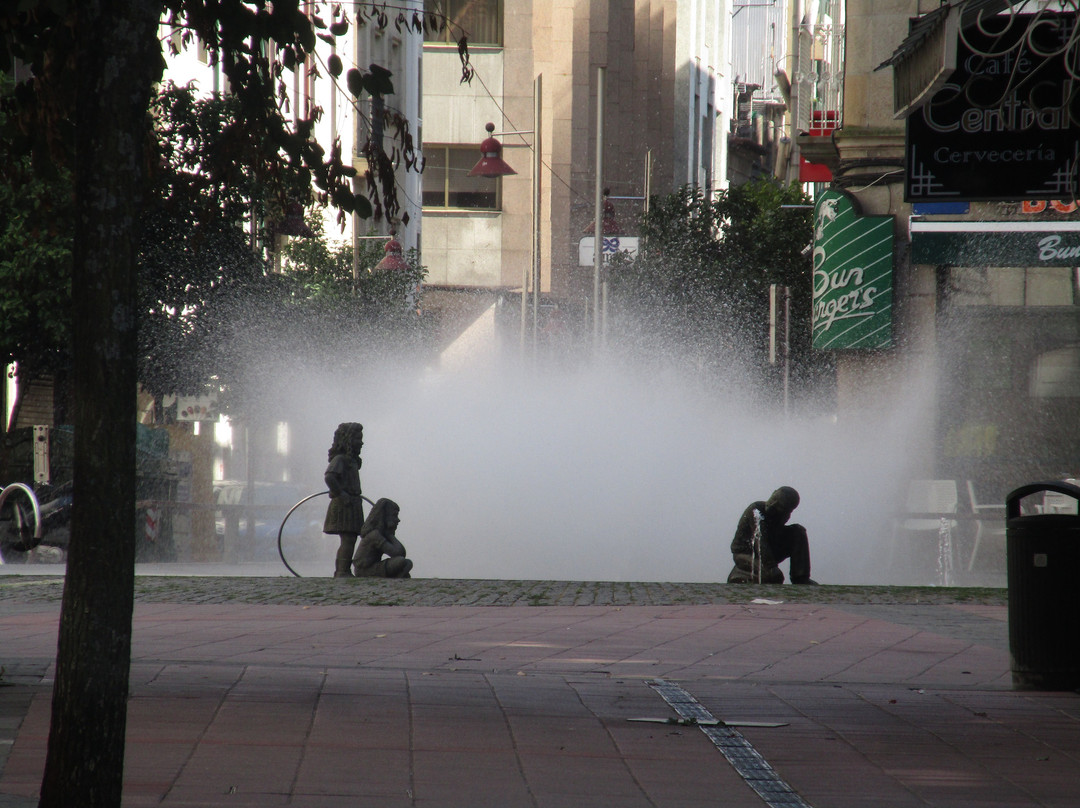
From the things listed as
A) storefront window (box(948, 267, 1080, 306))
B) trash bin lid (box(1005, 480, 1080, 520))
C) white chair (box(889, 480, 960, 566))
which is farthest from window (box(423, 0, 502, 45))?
trash bin lid (box(1005, 480, 1080, 520))

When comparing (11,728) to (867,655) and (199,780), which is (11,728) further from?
(867,655)

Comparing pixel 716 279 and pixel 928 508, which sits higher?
pixel 716 279

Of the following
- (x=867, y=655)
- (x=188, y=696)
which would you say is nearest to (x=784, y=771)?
(x=188, y=696)

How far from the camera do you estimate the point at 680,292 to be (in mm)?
36688

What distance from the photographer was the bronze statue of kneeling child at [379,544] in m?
14.9

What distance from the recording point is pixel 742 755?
5883 mm

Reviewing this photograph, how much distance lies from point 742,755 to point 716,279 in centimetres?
2955

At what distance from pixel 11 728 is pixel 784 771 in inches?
119

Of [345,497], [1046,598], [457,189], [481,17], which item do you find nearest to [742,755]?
[1046,598]

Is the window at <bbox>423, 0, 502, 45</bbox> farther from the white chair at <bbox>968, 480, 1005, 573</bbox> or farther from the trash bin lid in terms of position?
the trash bin lid

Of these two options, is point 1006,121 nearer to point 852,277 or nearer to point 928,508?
point 852,277

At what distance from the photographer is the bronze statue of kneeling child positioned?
1490 centimetres

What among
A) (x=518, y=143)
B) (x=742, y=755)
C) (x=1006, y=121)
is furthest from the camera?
(x=518, y=143)

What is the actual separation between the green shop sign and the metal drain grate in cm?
1360
